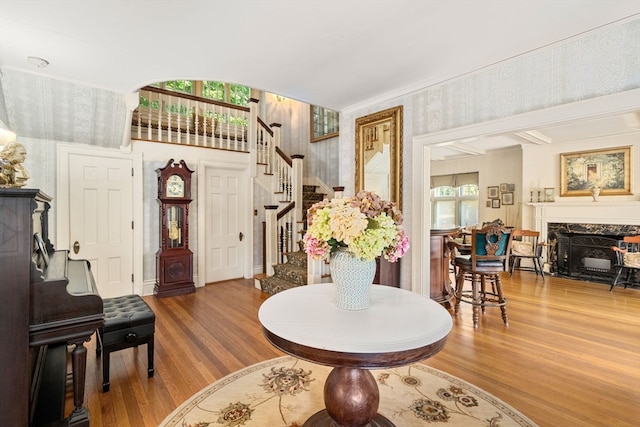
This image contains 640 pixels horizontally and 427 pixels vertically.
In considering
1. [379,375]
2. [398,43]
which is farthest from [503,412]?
[398,43]

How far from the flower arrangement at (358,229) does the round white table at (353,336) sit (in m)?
0.28

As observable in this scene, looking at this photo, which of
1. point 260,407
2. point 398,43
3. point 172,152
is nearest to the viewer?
point 260,407

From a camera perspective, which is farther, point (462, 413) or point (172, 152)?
point (172, 152)

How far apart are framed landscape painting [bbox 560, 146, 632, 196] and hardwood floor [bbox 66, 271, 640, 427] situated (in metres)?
2.27

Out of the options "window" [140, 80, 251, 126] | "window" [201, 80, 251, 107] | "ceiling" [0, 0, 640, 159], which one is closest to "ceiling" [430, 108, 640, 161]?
"ceiling" [0, 0, 640, 159]

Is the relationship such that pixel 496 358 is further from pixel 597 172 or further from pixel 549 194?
pixel 597 172

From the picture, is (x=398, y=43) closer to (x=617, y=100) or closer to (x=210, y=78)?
(x=617, y=100)

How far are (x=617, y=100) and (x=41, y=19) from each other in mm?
4093

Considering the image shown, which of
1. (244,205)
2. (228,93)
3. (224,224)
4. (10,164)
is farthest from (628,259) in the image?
(228,93)

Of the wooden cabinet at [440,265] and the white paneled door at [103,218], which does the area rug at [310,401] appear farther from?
the white paneled door at [103,218]

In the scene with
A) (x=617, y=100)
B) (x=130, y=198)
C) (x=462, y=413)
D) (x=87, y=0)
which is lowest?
(x=462, y=413)

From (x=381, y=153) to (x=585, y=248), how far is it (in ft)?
16.4

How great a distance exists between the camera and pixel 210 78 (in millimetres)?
3104

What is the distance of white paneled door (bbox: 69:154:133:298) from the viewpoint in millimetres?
4023
